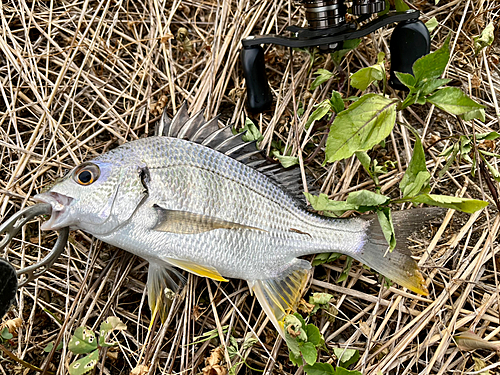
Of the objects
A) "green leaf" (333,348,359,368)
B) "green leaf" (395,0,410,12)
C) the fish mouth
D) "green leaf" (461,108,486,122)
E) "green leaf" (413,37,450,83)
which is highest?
"green leaf" (395,0,410,12)

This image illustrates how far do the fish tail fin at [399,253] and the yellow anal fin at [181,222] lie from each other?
0.86m

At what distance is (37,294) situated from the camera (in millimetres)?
2326

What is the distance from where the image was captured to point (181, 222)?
6.73 ft

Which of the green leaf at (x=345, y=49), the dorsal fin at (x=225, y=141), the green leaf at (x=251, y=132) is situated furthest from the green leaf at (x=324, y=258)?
the green leaf at (x=345, y=49)

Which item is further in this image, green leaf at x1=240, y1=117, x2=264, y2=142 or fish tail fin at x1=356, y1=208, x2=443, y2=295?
green leaf at x1=240, y1=117, x2=264, y2=142

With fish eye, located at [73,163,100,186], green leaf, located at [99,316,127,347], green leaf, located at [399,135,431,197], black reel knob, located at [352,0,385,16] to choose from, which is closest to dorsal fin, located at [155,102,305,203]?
fish eye, located at [73,163,100,186]

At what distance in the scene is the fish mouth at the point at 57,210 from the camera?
1.96m

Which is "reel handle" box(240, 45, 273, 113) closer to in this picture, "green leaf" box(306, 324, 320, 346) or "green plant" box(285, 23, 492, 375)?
"green plant" box(285, 23, 492, 375)

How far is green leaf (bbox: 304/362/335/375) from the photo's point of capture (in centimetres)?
196

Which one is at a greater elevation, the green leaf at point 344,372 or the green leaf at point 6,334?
the green leaf at point 6,334

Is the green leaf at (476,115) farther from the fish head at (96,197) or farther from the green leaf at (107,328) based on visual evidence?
the green leaf at (107,328)

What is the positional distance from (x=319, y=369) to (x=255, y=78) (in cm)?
165

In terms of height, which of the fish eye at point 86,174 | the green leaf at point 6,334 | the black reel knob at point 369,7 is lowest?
the green leaf at point 6,334

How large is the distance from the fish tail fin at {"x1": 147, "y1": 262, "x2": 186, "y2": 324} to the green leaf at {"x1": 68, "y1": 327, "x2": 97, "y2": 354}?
0.33 m
